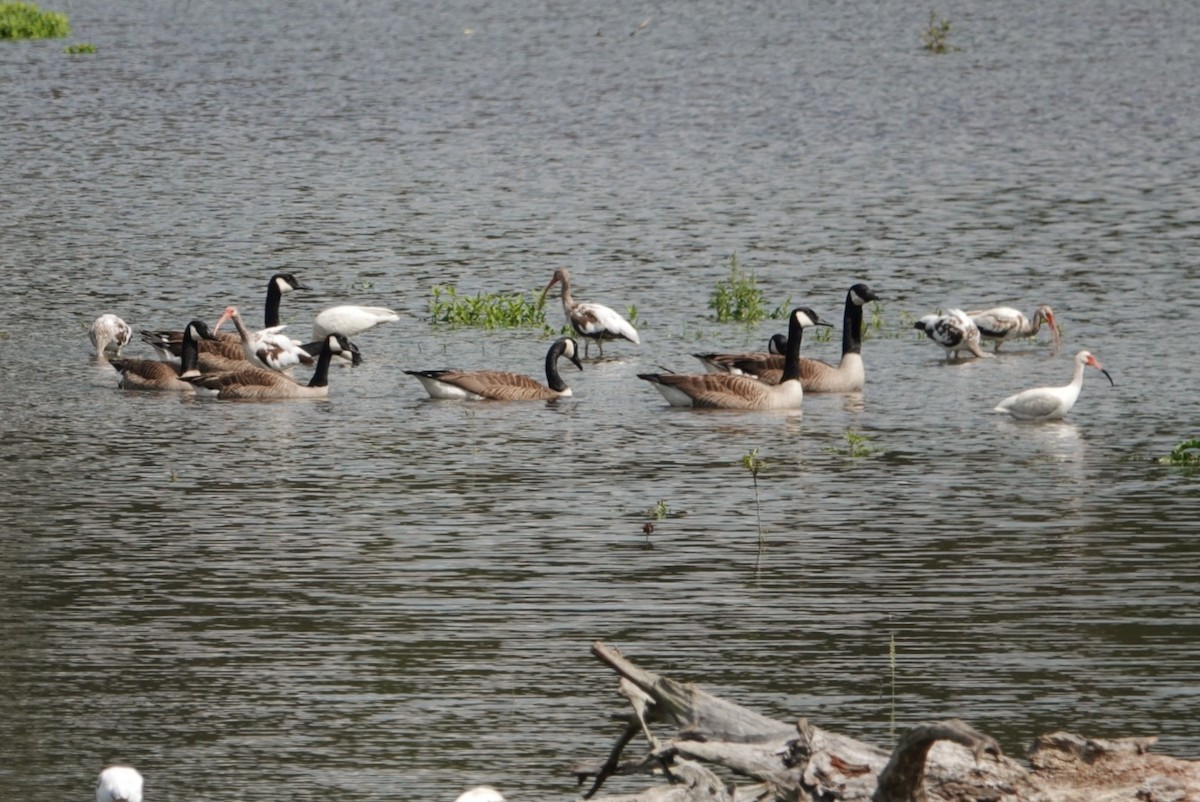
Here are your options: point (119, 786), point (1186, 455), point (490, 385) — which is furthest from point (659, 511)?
point (119, 786)

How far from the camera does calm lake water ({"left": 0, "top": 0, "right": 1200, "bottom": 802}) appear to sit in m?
11.6

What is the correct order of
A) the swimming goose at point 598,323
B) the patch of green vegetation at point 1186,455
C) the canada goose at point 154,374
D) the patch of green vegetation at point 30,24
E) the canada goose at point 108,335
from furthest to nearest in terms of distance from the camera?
the patch of green vegetation at point 30,24 < the swimming goose at point 598,323 < the canada goose at point 108,335 < the canada goose at point 154,374 < the patch of green vegetation at point 1186,455

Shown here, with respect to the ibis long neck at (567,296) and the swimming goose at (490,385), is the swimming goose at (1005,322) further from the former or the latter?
the swimming goose at (490,385)

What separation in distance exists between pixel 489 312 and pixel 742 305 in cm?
285

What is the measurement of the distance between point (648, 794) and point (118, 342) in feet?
51.7

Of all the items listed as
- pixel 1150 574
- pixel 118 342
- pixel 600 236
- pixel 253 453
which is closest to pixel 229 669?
pixel 1150 574

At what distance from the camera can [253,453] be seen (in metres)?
19.0

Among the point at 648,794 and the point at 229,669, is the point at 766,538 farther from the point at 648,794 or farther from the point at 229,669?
the point at 648,794

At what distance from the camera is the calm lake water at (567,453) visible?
38.2 feet

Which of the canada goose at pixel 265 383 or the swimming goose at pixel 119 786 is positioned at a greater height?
the canada goose at pixel 265 383

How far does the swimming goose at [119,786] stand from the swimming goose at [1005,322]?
15.3m

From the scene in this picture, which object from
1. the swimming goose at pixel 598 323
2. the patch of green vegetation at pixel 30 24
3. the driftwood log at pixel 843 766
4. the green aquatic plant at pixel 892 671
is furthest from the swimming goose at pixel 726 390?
the patch of green vegetation at pixel 30 24

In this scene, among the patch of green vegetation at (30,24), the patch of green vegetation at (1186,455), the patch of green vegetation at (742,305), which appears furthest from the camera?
the patch of green vegetation at (30,24)

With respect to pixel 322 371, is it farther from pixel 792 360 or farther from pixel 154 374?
pixel 792 360
